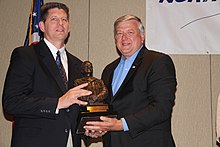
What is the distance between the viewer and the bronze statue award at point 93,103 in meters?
1.81

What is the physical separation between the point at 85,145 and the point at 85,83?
1389 mm

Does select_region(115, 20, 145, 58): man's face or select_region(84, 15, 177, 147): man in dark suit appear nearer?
select_region(84, 15, 177, 147): man in dark suit

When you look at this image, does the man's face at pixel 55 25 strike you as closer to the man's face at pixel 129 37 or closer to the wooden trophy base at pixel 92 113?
the man's face at pixel 129 37

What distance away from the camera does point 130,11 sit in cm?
325

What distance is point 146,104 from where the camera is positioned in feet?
6.56

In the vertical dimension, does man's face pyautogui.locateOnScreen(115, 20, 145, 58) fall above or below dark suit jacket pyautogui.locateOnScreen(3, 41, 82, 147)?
above

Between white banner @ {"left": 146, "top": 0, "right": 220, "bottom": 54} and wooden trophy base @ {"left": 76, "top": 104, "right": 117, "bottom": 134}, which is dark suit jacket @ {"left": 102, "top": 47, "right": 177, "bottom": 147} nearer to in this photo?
wooden trophy base @ {"left": 76, "top": 104, "right": 117, "bottom": 134}

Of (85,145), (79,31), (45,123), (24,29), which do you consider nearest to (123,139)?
(45,123)

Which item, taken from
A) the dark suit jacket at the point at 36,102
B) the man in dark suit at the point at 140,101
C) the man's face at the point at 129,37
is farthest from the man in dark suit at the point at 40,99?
the man's face at the point at 129,37

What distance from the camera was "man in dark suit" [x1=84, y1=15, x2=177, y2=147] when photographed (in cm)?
189

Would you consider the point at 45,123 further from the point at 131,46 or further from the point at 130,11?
the point at 130,11

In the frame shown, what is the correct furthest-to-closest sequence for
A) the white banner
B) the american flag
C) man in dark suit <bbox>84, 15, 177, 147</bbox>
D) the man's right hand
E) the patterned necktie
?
the white banner → the american flag → the patterned necktie → man in dark suit <bbox>84, 15, 177, 147</bbox> → the man's right hand

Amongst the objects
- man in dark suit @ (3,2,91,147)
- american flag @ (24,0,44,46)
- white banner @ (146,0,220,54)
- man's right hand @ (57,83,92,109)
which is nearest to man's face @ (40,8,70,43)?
man in dark suit @ (3,2,91,147)

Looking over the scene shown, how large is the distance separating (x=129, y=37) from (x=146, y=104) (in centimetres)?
48
